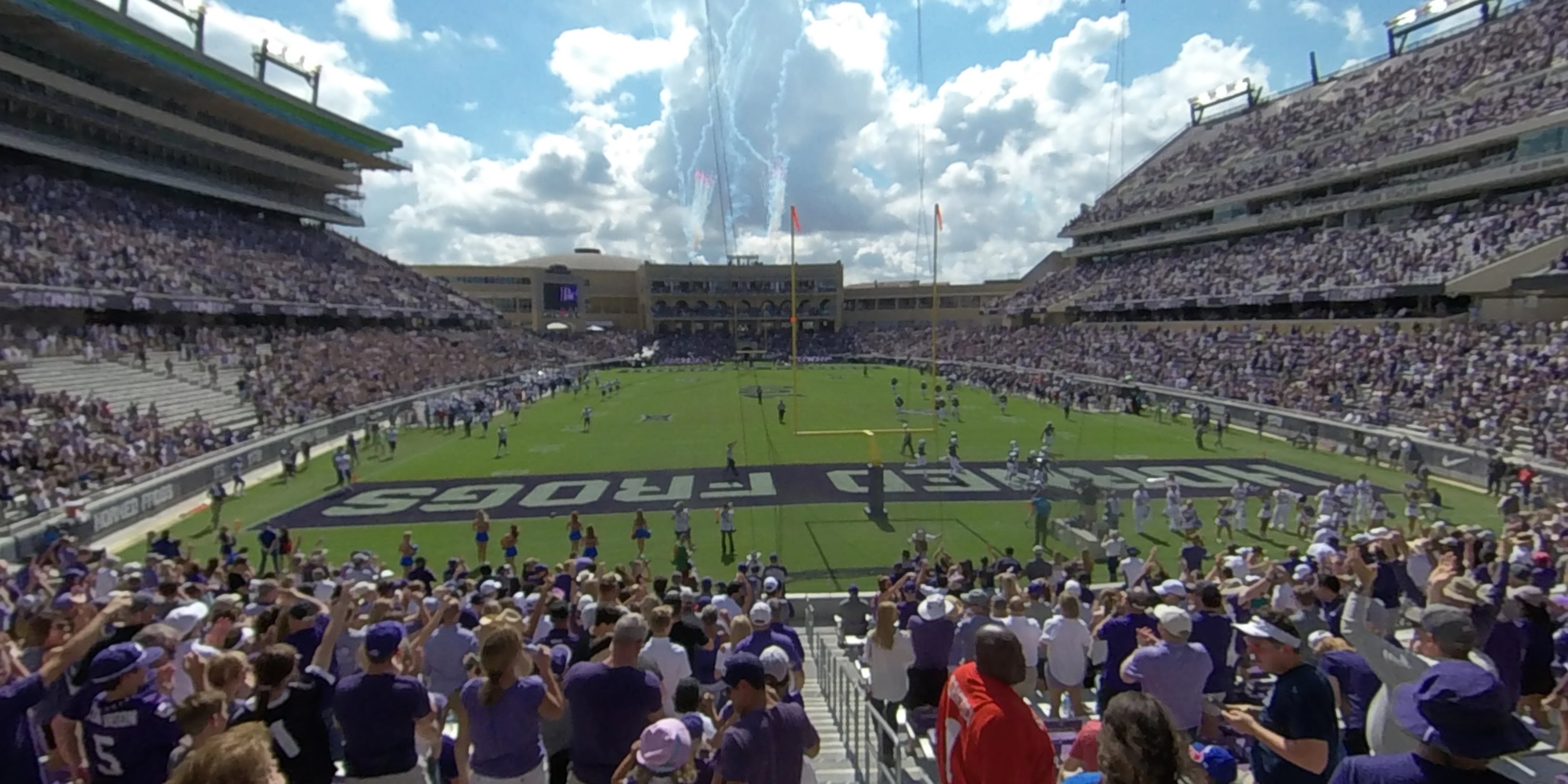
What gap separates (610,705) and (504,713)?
0.56 metres

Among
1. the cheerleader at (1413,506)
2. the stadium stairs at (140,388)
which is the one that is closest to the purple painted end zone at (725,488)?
the cheerleader at (1413,506)

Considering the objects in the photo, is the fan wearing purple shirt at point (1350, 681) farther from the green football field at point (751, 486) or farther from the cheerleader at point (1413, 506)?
the cheerleader at point (1413, 506)

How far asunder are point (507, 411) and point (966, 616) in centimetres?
3757

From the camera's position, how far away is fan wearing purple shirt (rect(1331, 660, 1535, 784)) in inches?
99.3

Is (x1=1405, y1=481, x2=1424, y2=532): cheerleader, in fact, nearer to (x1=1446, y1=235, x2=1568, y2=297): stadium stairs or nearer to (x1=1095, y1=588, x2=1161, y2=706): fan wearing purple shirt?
(x1=1095, y1=588, x2=1161, y2=706): fan wearing purple shirt

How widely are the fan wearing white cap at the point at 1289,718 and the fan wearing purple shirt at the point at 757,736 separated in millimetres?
1995

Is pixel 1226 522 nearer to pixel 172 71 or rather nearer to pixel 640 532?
pixel 640 532

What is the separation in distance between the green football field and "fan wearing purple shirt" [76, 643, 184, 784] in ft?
36.7

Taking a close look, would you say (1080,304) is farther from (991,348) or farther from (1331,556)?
(1331,556)

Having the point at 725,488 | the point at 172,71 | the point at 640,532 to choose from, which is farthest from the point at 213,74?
the point at 640,532

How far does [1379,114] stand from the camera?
48.7 meters

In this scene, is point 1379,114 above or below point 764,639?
above

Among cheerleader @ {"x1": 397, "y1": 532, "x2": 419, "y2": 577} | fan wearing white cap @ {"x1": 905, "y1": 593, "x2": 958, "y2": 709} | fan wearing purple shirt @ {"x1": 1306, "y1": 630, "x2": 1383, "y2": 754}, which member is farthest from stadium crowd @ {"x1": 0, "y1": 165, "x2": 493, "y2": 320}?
fan wearing purple shirt @ {"x1": 1306, "y1": 630, "x2": 1383, "y2": 754}

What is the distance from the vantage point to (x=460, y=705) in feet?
14.3
